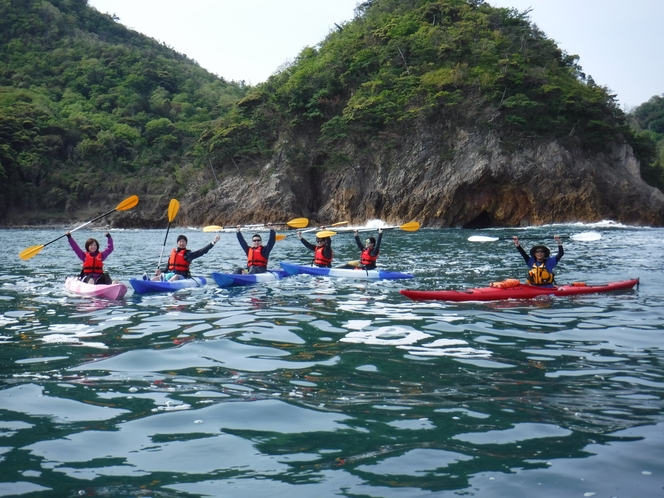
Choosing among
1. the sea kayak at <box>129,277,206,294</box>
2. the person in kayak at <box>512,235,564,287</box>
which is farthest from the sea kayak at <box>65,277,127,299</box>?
the person in kayak at <box>512,235,564,287</box>

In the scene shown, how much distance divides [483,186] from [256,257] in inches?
1310

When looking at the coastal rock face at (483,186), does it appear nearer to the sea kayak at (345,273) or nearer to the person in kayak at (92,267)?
the sea kayak at (345,273)

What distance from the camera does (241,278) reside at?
42.8ft

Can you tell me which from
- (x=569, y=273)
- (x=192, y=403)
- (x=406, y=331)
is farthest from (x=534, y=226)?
(x=192, y=403)

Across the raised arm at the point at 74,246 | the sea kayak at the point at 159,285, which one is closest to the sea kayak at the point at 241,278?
the sea kayak at the point at 159,285

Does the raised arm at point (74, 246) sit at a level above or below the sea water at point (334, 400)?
above

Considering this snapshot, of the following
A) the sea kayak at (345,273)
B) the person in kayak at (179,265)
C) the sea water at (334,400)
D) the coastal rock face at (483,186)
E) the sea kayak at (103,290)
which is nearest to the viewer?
the sea water at (334,400)

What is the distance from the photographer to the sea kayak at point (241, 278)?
1282 centimetres

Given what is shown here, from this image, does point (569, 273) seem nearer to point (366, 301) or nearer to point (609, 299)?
point (609, 299)

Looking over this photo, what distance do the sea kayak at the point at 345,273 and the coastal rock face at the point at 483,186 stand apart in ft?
101

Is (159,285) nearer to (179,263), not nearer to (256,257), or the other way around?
(179,263)

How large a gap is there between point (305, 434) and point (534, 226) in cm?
4152

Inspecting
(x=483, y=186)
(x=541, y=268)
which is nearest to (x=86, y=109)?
(x=483, y=186)

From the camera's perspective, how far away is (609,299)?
1059cm
